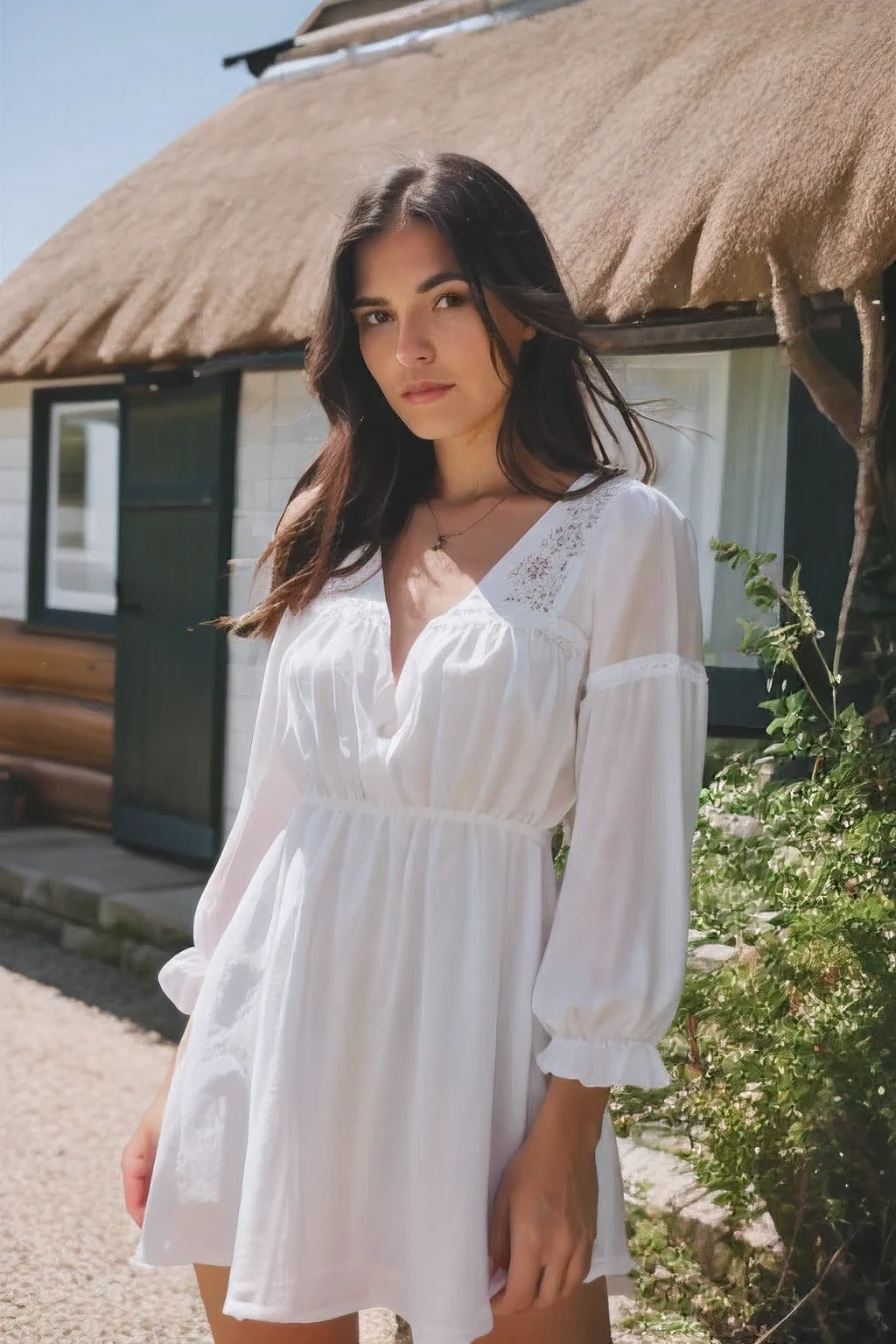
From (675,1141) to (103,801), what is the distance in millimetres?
4571

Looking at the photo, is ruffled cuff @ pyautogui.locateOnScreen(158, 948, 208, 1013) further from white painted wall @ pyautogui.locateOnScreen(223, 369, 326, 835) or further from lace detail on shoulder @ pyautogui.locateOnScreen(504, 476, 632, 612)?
white painted wall @ pyautogui.locateOnScreen(223, 369, 326, 835)

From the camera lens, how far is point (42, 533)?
7391 millimetres

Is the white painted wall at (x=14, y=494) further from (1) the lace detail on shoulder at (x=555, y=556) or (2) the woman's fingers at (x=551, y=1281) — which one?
(2) the woman's fingers at (x=551, y=1281)

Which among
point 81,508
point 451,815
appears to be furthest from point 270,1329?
point 81,508

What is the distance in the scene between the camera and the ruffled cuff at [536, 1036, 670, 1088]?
1.32 meters

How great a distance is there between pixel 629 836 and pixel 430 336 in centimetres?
62

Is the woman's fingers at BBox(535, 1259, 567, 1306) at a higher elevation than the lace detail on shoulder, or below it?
below

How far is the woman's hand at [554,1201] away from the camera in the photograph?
132cm

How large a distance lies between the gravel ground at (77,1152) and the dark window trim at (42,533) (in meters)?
1.96

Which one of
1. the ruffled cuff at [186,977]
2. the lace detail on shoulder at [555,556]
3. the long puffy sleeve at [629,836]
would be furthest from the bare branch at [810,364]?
the ruffled cuff at [186,977]

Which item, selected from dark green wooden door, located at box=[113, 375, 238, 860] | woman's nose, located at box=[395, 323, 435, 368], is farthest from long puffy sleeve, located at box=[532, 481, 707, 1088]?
dark green wooden door, located at box=[113, 375, 238, 860]

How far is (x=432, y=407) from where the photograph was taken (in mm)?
1606

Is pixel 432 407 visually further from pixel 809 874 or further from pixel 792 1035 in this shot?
pixel 809 874

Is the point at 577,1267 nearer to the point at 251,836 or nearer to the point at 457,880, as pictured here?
the point at 457,880
